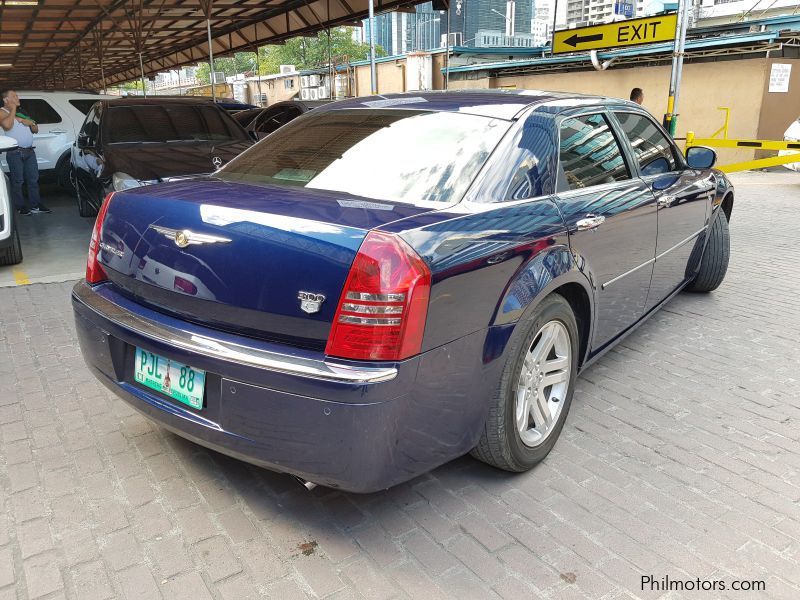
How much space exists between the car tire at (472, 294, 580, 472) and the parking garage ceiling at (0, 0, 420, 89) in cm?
1252

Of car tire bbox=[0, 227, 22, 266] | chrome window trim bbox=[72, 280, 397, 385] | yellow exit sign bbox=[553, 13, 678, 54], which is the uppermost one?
yellow exit sign bbox=[553, 13, 678, 54]

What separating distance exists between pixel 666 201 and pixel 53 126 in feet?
31.3

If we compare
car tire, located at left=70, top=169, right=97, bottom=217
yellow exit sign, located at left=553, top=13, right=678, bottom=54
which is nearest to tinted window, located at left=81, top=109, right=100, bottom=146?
car tire, located at left=70, top=169, right=97, bottom=217

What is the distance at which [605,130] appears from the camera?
346 centimetres

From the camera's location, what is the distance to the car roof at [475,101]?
291 centimetres

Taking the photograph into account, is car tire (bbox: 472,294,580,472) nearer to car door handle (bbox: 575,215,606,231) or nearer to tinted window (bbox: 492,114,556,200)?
car door handle (bbox: 575,215,606,231)

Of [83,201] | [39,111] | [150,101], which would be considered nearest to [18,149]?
[83,201]

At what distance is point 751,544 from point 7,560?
8.66 feet

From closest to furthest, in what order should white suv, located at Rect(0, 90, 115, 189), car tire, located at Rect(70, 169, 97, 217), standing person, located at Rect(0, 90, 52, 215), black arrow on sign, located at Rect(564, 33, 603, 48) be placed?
car tire, located at Rect(70, 169, 97, 217) < standing person, located at Rect(0, 90, 52, 215) < white suv, located at Rect(0, 90, 115, 189) < black arrow on sign, located at Rect(564, 33, 603, 48)

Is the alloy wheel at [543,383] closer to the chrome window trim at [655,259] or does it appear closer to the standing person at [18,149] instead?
the chrome window trim at [655,259]

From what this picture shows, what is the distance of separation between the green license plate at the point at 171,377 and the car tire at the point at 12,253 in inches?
173

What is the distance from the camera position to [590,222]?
2.92 m

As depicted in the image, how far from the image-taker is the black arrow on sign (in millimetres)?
12872

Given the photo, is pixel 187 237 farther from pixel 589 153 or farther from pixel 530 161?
pixel 589 153
